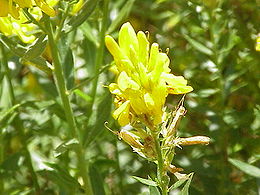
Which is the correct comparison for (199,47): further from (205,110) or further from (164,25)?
(164,25)

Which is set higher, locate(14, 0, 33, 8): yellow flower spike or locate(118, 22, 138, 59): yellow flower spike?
locate(14, 0, 33, 8): yellow flower spike

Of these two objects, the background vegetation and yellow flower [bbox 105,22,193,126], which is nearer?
yellow flower [bbox 105,22,193,126]

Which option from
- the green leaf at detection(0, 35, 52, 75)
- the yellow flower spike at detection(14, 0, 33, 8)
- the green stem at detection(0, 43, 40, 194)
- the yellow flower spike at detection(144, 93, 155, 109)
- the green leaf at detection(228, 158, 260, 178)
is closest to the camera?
the yellow flower spike at detection(144, 93, 155, 109)

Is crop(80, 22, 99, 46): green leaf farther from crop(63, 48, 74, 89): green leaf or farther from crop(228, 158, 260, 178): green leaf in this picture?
crop(228, 158, 260, 178): green leaf

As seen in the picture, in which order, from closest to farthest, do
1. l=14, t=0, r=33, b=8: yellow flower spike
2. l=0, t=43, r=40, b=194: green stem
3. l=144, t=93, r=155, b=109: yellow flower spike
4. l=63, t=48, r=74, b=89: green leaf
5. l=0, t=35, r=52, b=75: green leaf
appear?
l=144, t=93, r=155, b=109: yellow flower spike, l=14, t=0, r=33, b=8: yellow flower spike, l=0, t=35, r=52, b=75: green leaf, l=63, t=48, r=74, b=89: green leaf, l=0, t=43, r=40, b=194: green stem

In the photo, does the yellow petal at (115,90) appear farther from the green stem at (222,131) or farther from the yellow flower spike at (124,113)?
the green stem at (222,131)

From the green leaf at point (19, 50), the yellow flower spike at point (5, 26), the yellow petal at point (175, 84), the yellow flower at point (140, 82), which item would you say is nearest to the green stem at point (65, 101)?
the green leaf at point (19, 50)

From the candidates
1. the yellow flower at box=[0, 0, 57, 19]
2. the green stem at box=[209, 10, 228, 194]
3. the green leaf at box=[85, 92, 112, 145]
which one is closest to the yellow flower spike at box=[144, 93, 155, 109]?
the yellow flower at box=[0, 0, 57, 19]

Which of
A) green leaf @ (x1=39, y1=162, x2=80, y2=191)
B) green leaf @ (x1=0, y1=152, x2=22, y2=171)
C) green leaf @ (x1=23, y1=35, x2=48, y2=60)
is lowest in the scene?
green leaf @ (x1=0, y1=152, x2=22, y2=171)
